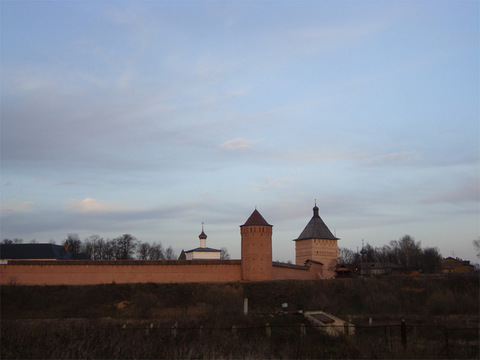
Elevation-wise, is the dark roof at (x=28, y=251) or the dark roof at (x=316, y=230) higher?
the dark roof at (x=316, y=230)

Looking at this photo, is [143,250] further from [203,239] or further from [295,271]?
[295,271]

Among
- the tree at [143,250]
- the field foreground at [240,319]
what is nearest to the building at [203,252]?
the tree at [143,250]

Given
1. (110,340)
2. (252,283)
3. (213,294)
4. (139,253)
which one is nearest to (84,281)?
(213,294)

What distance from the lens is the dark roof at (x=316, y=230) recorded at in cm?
4734

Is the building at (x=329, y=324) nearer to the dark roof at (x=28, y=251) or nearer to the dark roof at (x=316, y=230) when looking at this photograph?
the dark roof at (x=28, y=251)

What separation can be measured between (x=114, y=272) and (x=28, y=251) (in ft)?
33.4

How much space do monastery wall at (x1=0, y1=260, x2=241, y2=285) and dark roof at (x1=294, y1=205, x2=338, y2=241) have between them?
513 inches

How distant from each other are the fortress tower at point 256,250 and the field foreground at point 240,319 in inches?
68.0

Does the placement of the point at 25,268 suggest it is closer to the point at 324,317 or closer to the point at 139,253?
the point at 324,317

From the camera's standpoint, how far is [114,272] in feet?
112

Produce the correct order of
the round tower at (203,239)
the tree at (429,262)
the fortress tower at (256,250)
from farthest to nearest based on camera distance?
the round tower at (203,239), the tree at (429,262), the fortress tower at (256,250)

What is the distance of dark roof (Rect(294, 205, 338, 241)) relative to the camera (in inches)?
1864

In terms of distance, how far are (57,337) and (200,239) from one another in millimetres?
46958

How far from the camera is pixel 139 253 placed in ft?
233
